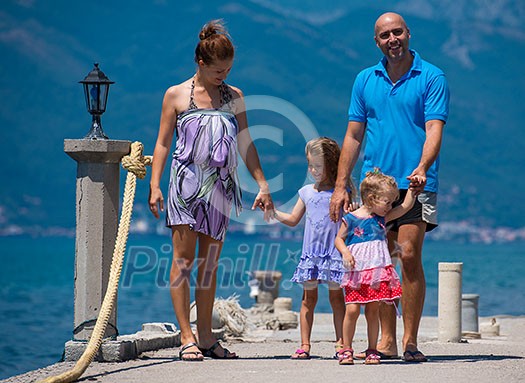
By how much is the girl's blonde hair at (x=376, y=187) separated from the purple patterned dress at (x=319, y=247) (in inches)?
20.5

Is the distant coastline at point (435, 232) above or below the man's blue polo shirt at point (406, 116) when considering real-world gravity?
above

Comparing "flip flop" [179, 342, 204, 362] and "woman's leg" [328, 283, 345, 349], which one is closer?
"flip flop" [179, 342, 204, 362]

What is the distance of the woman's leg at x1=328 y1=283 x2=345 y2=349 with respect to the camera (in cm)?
775

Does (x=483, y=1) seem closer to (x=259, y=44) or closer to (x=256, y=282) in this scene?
(x=259, y=44)

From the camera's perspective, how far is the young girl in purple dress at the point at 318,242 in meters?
7.71

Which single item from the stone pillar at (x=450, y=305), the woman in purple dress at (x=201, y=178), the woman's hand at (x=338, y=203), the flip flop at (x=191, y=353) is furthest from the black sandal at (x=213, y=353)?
the stone pillar at (x=450, y=305)

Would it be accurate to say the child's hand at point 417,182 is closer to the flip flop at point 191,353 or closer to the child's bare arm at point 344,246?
the child's bare arm at point 344,246

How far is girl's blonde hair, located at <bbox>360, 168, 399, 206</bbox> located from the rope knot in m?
1.51

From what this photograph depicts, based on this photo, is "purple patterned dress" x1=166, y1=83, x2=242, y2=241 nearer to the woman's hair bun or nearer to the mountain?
the woman's hair bun

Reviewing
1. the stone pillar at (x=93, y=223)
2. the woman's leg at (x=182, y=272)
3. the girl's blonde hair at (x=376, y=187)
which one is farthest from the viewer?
the stone pillar at (x=93, y=223)

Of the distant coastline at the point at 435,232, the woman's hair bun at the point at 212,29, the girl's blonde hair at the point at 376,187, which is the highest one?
the distant coastline at the point at 435,232

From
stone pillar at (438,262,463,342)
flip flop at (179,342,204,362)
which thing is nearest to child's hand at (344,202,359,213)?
flip flop at (179,342,204,362)

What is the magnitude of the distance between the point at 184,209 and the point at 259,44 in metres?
190

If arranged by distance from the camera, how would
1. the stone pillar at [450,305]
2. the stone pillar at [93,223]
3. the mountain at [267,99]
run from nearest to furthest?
the stone pillar at [93,223] < the stone pillar at [450,305] < the mountain at [267,99]
